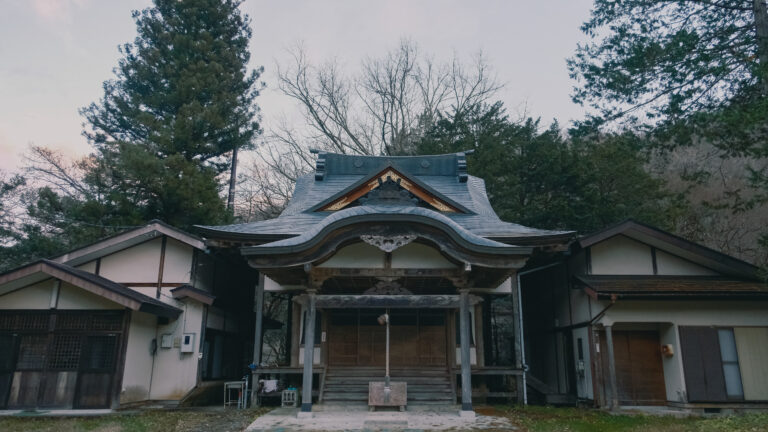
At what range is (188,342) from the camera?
Answer: 40.4 feet

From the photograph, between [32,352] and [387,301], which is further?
[32,352]

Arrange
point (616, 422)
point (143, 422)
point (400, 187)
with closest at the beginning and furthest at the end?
point (143, 422) < point (616, 422) < point (400, 187)

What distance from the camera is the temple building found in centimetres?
984

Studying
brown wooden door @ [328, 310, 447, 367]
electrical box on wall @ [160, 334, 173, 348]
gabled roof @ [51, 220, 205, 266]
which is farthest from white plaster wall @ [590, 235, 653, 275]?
electrical box on wall @ [160, 334, 173, 348]

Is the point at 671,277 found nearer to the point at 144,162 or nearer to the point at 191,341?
the point at 191,341

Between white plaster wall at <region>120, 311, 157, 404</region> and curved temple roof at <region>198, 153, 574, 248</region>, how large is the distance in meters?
2.79

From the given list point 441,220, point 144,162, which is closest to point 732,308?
point 441,220

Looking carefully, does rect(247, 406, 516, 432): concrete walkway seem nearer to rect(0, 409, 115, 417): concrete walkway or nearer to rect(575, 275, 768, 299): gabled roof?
rect(0, 409, 115, 417): concrete walkway

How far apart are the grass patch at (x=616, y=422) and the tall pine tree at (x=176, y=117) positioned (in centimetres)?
1501

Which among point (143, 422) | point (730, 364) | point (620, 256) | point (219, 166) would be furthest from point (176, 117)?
point (730, 364)

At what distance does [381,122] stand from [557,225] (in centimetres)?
1307

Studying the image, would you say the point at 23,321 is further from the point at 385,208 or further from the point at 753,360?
the point at 753,360

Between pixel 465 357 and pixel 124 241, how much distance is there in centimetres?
919

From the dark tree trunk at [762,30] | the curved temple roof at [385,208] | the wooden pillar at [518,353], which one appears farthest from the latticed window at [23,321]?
the dark tree trunk at [762,30]
